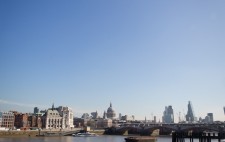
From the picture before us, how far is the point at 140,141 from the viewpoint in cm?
7012

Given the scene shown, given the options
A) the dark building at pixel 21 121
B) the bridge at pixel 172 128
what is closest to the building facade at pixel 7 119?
the dark building at pixel 21 121

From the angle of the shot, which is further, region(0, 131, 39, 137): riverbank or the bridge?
the bridge

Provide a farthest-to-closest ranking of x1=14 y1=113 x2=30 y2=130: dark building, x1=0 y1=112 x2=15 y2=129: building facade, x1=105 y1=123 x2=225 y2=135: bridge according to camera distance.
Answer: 1. x1=14 y1=113 x2=30 y2=130: dark building
2. x1=105 y1=123 x2=225 y2=135: bridge
3. x1=0 y1=112 x2=15 y2=129: building facade

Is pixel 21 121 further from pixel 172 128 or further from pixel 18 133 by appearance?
pixel 172 128

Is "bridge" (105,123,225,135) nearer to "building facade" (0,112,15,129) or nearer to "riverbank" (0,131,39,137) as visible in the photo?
"riverbank" (0,131,39,137)

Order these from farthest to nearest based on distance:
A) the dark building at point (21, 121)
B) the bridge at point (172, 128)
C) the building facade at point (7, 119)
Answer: the dark building at point (21, 121), the bridge at point (172, 128), the building facade at point (7, 119)

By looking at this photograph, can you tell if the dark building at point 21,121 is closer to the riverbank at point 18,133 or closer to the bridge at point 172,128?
the riverbank at point 18,133

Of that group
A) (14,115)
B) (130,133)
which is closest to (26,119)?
(14,115)

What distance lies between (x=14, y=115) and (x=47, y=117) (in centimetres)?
2241

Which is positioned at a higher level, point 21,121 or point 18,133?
point 21,121

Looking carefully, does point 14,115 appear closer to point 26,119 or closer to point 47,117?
point 26,119

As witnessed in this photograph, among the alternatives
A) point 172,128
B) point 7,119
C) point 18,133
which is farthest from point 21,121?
point 172,128

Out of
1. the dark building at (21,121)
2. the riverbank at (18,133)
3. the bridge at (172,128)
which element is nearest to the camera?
the riverbank at (18,133)

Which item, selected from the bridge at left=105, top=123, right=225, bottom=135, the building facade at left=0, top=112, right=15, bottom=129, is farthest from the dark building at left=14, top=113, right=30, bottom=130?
the bridge at left=105, top=123, right=225, bottom=135
